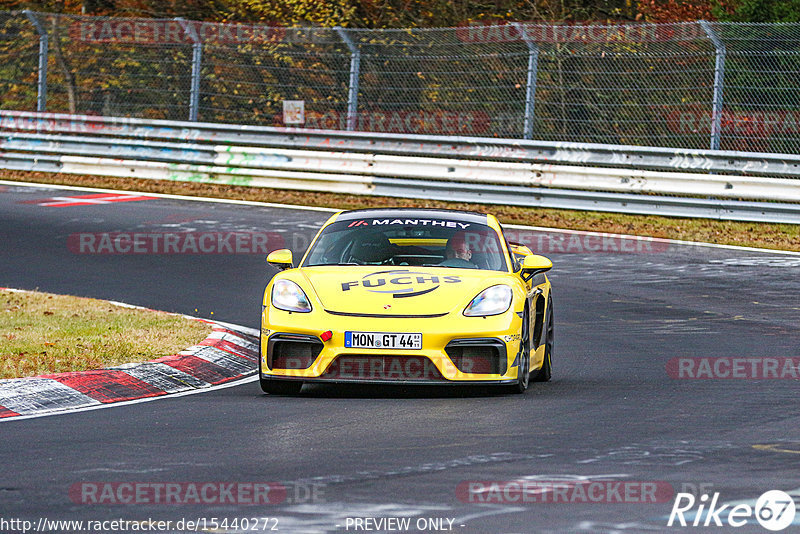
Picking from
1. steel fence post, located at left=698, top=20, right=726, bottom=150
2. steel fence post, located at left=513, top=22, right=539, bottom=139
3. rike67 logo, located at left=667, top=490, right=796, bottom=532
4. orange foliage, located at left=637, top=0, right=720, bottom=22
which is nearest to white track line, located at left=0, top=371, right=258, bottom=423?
rike67 logo, located at left=667, top=490, right=796, bottom=532

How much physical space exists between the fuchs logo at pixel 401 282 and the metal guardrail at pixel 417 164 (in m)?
10.5

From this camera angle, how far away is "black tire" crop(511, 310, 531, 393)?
868 cm

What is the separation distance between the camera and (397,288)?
8.71 metres

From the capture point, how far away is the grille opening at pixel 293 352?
8.48m

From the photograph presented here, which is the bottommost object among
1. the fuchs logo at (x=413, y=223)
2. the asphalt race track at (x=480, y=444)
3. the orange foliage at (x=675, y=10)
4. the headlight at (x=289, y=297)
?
the asphalt race track at (x=480, y=444)

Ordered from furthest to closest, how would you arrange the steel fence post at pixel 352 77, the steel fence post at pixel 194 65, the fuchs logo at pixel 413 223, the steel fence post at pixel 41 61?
the steel fence post at pixel 41 61
the steel fence post at pixel 194 65
the steel fence post at pixel 352 77
the fuchs logo at pixel 413 223

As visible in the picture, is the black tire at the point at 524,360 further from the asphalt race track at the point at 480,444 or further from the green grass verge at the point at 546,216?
the green grass verge at the point at 546,216

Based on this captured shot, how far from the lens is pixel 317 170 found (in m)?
22.5

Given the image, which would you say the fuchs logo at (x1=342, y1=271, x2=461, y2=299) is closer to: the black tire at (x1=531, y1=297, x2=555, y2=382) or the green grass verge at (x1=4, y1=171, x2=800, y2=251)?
the black tire at (x1=531, y1=297, x2=555, y2=382)

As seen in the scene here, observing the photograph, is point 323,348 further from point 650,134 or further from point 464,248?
point 650,134

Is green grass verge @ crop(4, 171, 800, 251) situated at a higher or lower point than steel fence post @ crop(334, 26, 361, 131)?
lower

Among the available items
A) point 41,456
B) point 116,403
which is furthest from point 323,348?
point 41,456

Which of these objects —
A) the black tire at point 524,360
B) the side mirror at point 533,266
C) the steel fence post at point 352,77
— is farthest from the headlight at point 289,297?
the steel fence post at point 352,77

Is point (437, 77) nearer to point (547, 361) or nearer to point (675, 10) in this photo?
point (675, 10)
